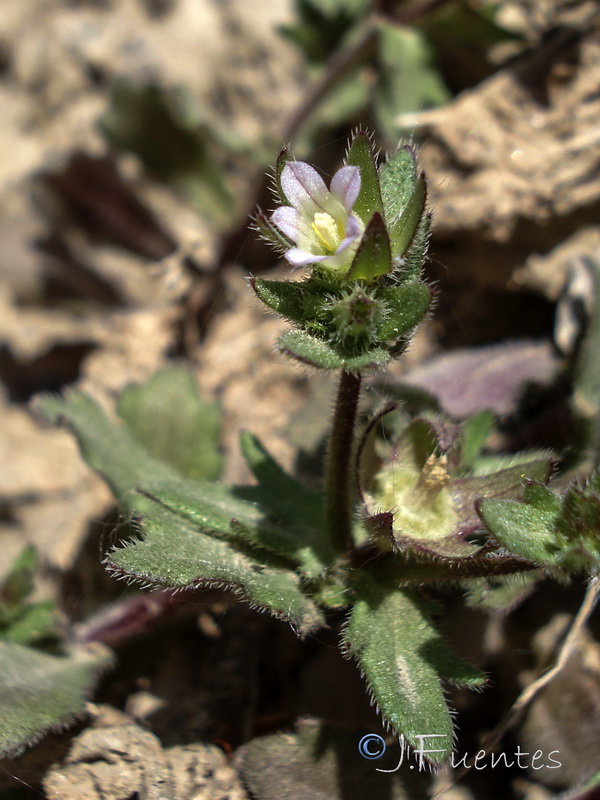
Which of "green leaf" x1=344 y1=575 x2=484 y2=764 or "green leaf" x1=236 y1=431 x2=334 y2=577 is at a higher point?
"green leaf" x1=236 y1=431 x2=334 y2=577

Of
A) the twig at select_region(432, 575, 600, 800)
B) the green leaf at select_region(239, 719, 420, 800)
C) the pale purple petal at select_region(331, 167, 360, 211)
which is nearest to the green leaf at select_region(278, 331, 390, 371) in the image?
the pale purple petal at select_region(331, 167, 360, 211)

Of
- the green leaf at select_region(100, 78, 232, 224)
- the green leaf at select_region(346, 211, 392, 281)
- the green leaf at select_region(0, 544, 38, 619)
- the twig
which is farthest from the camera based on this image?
the green leaf at select_region(100, 78, 232, 224)

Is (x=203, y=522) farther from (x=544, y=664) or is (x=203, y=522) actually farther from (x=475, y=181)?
(x=475, y=181)

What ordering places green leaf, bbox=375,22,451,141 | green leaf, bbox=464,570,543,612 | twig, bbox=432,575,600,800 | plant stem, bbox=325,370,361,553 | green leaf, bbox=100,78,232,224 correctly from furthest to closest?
green leaf, bbox=100,78,232,224 < green leaf, bbox=375,22,451,141 < twig, bbox=432,575,600,800 < green leaf, bbox=464,570,543,612 < plant stem, bbox=325,370,361,553

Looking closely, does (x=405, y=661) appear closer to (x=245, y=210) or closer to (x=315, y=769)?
(x=315, y=769)

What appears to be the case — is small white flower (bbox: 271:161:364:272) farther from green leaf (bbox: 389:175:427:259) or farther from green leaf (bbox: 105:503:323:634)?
green leaf (bbox: 105:503:323:634)

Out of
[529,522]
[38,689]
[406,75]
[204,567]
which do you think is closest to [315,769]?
[204,567]
